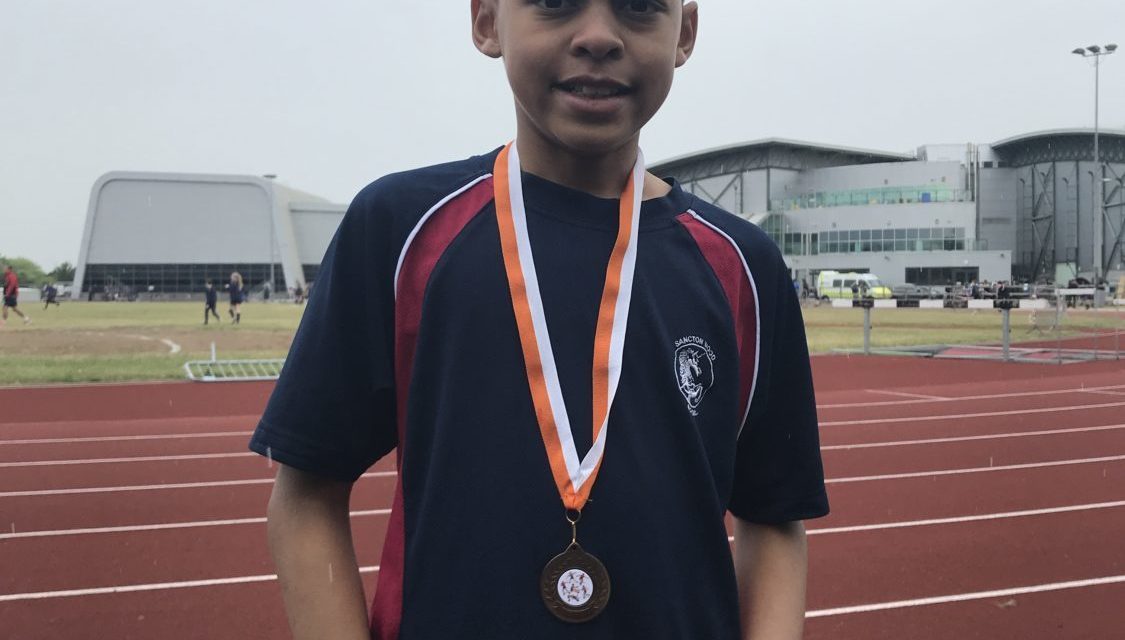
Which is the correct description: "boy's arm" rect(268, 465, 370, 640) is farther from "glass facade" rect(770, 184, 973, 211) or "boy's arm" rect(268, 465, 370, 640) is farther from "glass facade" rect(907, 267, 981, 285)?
"glass facade" rect(770, 184, 973, 211)

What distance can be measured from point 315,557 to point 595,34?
744 mm

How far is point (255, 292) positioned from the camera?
66938mm

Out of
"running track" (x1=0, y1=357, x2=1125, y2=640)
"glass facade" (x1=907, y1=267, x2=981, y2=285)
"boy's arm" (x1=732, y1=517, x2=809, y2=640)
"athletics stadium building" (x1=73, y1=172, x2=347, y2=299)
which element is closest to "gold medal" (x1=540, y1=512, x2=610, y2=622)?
"boy's arm" (x1=732, y1=517, x2=809, y2=640)

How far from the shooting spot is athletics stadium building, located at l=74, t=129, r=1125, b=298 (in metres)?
57.7

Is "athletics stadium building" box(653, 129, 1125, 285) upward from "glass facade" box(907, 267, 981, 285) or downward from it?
upward

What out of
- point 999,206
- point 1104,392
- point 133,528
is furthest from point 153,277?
point 133,528

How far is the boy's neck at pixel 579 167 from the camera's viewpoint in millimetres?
1239

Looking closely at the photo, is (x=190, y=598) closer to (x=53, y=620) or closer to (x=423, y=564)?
(x=53, y=620)

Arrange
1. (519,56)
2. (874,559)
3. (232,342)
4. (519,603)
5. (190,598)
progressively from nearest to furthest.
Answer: (519,603)
(519,56)
(190,598)
(874,559)
(232,342)

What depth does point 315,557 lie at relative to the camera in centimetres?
115

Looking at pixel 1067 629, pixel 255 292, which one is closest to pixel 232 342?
pixel 1067 629

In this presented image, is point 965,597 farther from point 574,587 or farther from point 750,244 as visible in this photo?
point 574,587

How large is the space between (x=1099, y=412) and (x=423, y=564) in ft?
38.4

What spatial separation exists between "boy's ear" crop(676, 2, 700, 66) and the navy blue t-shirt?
266mm
